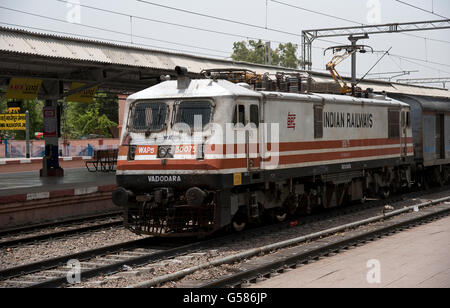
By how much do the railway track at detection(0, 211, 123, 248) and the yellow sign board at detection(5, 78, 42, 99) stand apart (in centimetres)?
563

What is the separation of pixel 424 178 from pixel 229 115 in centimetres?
1428

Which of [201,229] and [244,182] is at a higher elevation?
[244,182]

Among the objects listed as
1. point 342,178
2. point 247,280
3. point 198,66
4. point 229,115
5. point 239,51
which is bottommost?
point 247,280

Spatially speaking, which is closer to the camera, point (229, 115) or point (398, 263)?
point (398, 263)

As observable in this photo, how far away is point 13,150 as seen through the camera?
167ft

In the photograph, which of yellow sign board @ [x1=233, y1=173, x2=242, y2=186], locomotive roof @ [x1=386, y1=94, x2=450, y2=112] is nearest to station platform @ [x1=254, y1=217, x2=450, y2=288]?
yellow sign board @ [x1=233, y1=173, x2=242, y2=186]

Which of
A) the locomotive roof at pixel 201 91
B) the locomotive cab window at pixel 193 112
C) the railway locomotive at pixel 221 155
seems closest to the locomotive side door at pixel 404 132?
the railway locomotive at pixel 221 155

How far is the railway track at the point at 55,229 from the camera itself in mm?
13938

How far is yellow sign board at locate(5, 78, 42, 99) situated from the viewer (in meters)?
20.5

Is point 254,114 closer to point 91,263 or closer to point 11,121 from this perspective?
point 91,263

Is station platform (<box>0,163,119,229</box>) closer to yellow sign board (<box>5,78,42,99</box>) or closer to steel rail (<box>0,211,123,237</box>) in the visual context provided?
steel rail (<box>0,211,123,237</box>)

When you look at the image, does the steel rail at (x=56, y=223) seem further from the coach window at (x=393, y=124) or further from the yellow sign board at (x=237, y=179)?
the coach window at (x=393, y=124)

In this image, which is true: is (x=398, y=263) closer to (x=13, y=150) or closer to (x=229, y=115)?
(x=229, y=115)

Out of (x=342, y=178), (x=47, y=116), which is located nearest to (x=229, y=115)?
(x=342, y=178)
